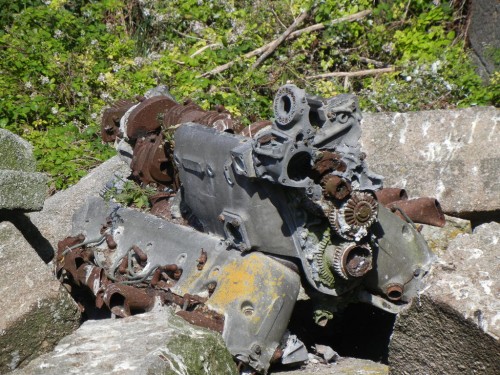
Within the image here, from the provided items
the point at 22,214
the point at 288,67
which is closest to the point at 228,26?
the point at 288,67

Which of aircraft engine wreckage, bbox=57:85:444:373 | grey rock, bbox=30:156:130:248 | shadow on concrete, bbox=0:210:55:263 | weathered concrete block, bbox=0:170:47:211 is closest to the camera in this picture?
aircraft engine wreckage, bbox=57:85:444:373

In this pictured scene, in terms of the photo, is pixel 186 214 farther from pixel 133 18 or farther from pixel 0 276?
pixel 133 18

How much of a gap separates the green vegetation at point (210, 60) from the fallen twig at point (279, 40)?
0.05 metres

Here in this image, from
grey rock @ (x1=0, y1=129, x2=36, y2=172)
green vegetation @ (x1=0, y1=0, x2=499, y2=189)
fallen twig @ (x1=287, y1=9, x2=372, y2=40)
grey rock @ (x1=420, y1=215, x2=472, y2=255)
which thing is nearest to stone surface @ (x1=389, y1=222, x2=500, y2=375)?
grey rock @ (x1=420, y1=215, x2=472, y2=255)

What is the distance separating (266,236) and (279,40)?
459 centimetres

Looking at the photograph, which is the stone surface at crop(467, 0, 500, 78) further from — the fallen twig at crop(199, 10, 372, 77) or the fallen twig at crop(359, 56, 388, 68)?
the fallen twig at crop(199, 10, 372, 77)

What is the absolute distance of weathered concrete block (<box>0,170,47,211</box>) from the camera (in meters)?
4.86

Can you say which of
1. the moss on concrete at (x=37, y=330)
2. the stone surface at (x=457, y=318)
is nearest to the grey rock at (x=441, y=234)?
the stone surface at (x=457, y=318)

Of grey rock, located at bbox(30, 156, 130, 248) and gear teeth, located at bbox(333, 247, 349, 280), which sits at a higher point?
grey rock, located at bbox(30, 156, 130, 248)

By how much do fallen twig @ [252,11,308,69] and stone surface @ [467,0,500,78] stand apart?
156cm

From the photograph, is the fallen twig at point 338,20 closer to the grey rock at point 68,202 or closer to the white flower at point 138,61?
the white flower at point 138,61

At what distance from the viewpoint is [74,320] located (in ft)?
15.5

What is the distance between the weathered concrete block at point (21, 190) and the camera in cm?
486

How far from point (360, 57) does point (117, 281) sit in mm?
4376
